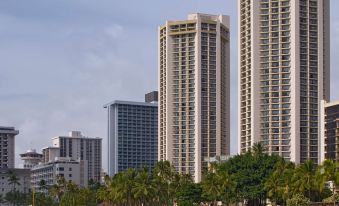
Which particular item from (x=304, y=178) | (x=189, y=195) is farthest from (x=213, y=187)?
(x=304, y=178)

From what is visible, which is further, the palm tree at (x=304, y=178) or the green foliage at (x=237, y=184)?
the green foliage at (x=237, y=184)

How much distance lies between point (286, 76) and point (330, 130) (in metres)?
19.1

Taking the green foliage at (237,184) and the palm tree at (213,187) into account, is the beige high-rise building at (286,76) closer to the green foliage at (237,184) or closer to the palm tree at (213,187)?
the green foliage at (237,184)

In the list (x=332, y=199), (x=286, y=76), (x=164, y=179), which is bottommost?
(x=332, y=199)

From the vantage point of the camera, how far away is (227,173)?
471 ft

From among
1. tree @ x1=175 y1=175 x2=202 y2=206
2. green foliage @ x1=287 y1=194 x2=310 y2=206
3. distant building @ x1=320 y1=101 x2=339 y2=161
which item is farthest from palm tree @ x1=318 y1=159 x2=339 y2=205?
distant building @ x1=320 y1=101 x2=339 y2=161

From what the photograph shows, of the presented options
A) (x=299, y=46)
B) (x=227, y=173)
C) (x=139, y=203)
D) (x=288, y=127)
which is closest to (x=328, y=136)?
(x=288, y=127)

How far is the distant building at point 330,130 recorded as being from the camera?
543 feet

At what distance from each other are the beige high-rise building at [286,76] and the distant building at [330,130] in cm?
574

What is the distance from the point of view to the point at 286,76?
178750mm

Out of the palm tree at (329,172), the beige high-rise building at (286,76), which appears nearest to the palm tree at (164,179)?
the beige high-rise building at (286,76)

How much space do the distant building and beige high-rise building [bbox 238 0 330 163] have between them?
5737 mm

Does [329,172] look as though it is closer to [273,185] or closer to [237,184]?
[273,185]

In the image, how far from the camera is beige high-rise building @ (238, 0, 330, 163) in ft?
577
